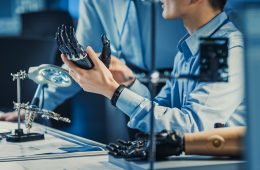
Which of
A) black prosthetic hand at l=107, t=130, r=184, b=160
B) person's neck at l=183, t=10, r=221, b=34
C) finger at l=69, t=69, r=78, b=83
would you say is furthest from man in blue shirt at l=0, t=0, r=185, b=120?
black prosthetic hand at l=107, t=130, r=184, b=160

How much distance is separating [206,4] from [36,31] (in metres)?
1.79

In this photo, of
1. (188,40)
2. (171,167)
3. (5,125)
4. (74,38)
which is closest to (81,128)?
(5,125)

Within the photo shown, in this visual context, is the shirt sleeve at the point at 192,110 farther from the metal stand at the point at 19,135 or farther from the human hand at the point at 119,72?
the metal stand at the point at 19,135

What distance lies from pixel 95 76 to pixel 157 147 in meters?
0.42

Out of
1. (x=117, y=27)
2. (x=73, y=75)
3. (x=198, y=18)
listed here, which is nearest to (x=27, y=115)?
(x=73, y=75)

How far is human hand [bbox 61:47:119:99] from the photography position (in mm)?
1286

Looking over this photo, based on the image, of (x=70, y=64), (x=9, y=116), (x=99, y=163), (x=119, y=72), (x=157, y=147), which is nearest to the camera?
(x=157, y=147)

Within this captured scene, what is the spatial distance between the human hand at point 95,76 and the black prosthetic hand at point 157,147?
0.28 meters

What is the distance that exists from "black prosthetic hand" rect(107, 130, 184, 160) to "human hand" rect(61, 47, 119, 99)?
28 centimetres

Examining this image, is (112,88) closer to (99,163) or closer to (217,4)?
(99,163)

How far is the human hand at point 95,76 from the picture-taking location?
4.22 ft

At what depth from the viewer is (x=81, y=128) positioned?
2777 mm

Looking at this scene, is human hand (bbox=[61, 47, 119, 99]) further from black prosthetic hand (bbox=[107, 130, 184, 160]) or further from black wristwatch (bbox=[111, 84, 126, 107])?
black prosthetic hand (bbox=[107, 130, 184, 160])

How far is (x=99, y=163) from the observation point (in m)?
1.17
